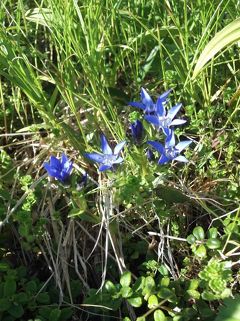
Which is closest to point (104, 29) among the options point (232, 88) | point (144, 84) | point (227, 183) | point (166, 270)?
point (144, 84)

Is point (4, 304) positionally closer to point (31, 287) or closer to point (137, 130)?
point (31, 287)

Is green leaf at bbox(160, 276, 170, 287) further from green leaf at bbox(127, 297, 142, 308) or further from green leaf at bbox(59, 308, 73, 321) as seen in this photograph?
green leaf at bbox(59, 308, 73, 321)

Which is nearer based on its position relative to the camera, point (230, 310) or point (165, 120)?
point (230, 310)

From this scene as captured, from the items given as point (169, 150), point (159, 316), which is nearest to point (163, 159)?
point (169, 150)

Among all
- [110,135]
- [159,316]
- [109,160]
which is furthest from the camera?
[110,135]

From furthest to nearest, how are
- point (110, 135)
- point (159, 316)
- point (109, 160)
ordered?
point (110, 135) < point (109, 160) < point (159, 316)

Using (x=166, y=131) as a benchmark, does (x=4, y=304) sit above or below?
below

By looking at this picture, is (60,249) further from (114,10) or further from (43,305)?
(114,10)
